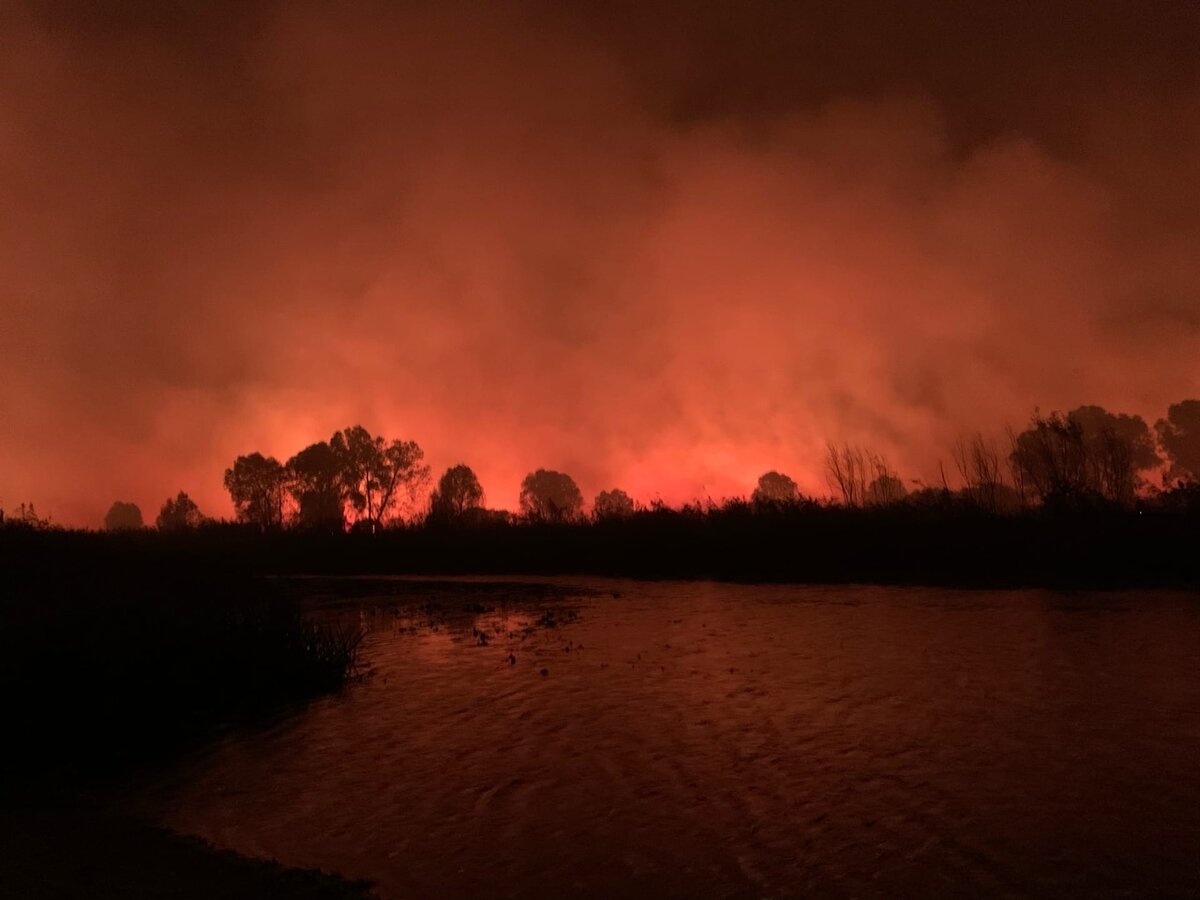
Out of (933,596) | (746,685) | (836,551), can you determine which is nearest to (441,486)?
(836,551)

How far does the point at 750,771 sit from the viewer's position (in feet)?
31.9

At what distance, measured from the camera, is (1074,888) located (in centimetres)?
654

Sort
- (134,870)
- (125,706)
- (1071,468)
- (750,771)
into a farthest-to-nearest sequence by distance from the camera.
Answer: (1071,468) → (125,706) → (750,771) → (134,870)

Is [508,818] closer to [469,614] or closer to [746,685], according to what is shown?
[746,685]

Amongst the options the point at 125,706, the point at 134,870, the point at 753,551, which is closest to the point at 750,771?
the point at 134,870

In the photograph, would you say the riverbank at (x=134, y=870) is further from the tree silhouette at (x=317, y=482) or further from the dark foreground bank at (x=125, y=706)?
the tree silhouette at (x=317, y=482)

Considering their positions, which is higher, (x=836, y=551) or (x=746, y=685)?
(x=836, y=551)

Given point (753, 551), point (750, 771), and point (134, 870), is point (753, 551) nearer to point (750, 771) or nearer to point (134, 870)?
point (750, 771)

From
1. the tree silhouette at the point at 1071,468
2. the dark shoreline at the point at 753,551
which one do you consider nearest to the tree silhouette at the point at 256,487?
the dark shoreline at the point at 753,551

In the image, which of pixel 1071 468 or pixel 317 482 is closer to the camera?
pixel 1071 468

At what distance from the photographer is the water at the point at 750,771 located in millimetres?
7156

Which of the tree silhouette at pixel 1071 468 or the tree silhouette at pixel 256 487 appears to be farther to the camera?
the tree silhouette at pixel 256 487

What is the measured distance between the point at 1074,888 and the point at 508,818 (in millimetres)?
5123

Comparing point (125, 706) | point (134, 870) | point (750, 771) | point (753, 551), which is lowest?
point (134, 870)
